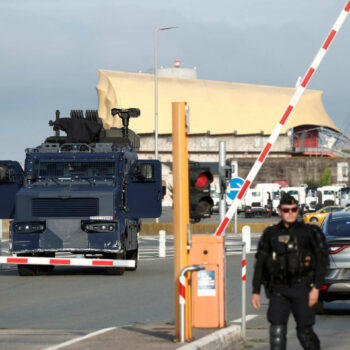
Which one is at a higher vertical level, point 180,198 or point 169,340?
point 180,198

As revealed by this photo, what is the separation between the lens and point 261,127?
175875 mm

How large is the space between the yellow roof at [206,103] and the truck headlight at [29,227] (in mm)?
140224

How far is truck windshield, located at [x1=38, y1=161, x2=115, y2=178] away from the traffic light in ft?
43.8

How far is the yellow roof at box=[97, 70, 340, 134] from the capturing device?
17125cm

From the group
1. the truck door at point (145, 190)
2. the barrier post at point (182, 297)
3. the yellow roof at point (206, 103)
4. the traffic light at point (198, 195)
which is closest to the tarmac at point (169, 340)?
the barrier post at point (182, 297)

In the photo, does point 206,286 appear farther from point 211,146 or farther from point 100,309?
point 211,146

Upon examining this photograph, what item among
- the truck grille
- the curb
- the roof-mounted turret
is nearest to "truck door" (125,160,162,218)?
the truck grille

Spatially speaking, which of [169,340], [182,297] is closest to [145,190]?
[169,340]

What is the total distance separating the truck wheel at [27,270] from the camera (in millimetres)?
25906

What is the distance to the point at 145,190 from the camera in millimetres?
24953

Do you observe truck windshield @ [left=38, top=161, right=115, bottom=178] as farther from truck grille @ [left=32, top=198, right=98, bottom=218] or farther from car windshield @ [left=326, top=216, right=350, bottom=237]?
car windshield @ [left=326, top=216, right=350, bottom=237]

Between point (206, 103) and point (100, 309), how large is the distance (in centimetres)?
16026

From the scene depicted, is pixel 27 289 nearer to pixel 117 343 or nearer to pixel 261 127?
pixel 117 343

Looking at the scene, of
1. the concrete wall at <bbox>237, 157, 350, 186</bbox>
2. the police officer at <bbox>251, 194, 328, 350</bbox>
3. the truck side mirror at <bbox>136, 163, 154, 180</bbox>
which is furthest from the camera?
the concrete wall at <bbox>237, 157, 350, 186</bbox>
